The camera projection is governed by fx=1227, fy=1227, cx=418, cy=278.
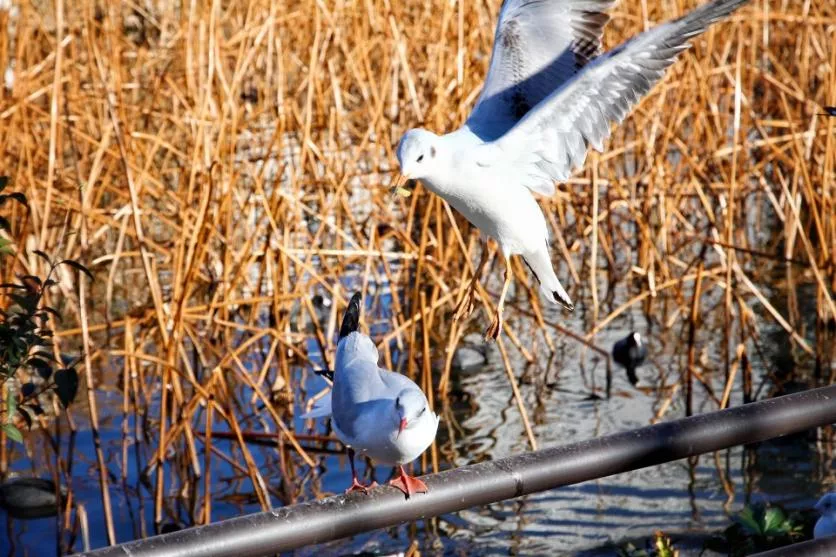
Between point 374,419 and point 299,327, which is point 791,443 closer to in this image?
point 299,327

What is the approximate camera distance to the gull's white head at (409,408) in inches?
93.0

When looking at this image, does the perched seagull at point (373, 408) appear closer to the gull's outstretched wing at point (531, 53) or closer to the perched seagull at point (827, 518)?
the gull's outstretched wing at point (531, 53)

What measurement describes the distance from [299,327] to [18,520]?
1.90 meters

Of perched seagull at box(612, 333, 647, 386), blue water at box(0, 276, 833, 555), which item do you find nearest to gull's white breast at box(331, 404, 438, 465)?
blue water at box(0, 276, 833, 555)

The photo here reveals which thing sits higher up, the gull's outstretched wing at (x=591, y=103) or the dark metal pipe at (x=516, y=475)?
the gull's outstretched wing at (x=591, y=103)

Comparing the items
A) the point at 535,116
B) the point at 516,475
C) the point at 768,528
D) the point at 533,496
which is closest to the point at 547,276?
the point at 535,116

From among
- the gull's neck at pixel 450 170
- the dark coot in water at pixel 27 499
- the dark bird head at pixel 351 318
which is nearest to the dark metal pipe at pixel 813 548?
the dark bird head at pixel 351 318

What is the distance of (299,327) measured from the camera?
619cm

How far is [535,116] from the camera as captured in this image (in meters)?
3.03

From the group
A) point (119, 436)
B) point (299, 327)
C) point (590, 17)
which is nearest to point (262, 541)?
point (590, 17)

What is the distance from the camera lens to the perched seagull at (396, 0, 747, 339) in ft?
9.49

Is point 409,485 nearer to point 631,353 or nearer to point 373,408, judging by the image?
point 373,408

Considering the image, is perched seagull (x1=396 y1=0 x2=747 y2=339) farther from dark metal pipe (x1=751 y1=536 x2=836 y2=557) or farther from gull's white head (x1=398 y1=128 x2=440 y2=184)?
dark metal pipe (x1=751 y1=536 x2=836 y2=557)

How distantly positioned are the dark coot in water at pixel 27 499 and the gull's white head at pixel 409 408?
8.98 feet
